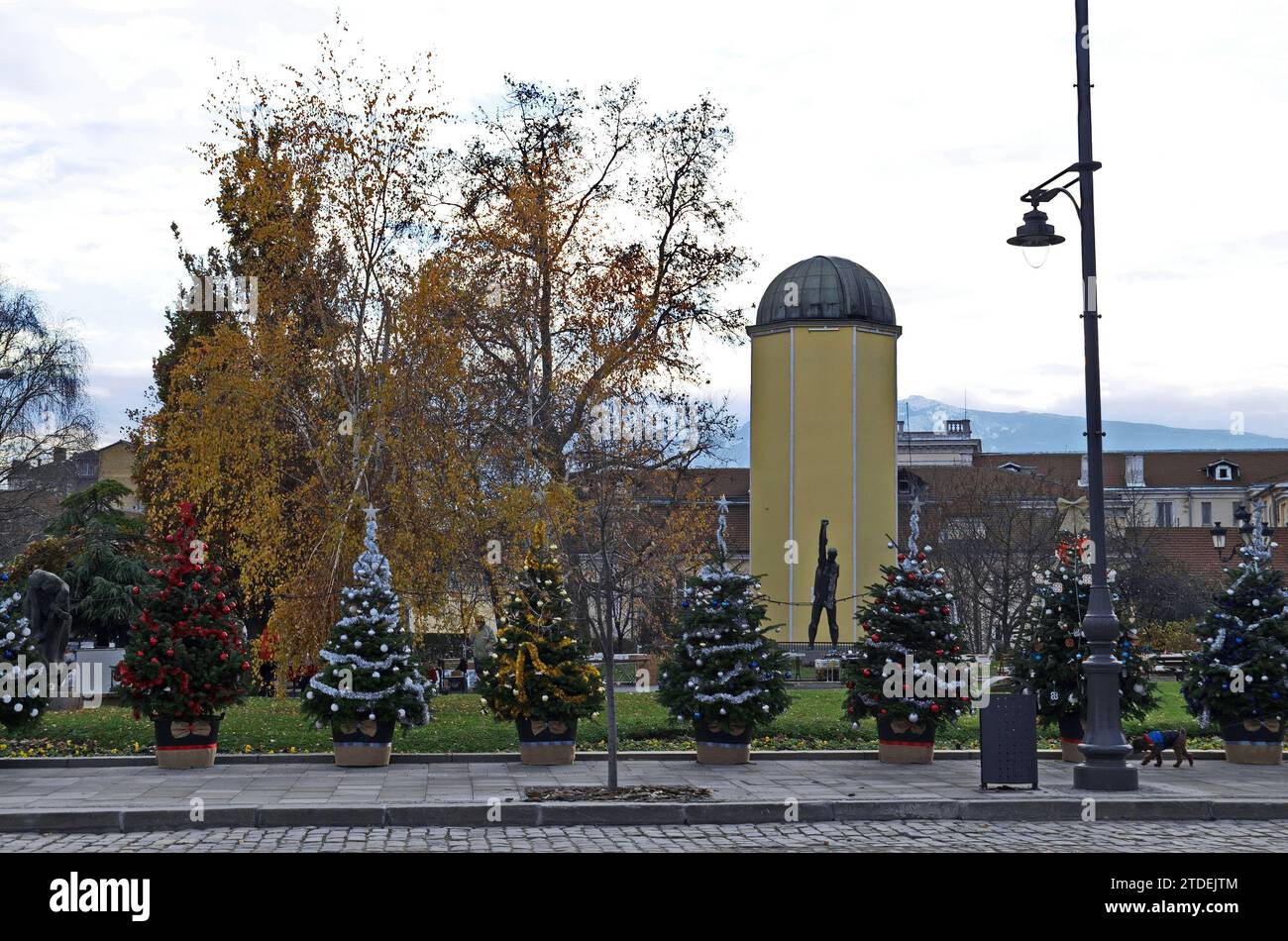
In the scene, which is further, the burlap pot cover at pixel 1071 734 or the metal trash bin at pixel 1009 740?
the burlap pot cover at pixel 1071 734

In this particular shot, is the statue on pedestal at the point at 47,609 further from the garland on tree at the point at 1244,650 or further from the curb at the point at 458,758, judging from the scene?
the garland on tree at the point at 1244,650

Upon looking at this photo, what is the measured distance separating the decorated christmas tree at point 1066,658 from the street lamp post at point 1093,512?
2578 millimetres

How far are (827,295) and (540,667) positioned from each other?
1347 inches

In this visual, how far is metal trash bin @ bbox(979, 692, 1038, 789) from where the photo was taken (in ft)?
50.0

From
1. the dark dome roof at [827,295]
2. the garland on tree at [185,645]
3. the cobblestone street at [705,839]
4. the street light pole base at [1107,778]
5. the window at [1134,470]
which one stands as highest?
the dark dome roof at [827,295]

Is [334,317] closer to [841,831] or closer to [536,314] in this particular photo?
[536,314]

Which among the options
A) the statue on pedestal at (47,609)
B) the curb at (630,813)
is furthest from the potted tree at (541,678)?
the statue on pedestal at (47,609)

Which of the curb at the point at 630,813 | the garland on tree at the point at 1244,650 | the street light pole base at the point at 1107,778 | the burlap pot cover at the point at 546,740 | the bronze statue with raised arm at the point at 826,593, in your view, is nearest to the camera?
the curb at the point at 630,813

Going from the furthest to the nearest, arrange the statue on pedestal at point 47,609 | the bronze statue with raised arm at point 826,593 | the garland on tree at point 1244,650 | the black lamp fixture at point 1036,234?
the bronze statue with raised arm at point 826,593 → the statue on pedestal at point 47,609 → the garland on tree at point 1244,650 → the black lamp fixture at point 1036,234

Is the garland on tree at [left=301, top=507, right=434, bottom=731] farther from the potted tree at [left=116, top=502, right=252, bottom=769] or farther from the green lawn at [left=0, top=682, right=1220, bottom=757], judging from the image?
the green lawn at [left=0, top=682, right=1220, bottom=757]

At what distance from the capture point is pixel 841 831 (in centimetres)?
1353

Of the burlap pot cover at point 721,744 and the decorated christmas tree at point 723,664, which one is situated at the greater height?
the decorated christmas tree at point 723,664

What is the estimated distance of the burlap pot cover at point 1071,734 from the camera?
62.8ft

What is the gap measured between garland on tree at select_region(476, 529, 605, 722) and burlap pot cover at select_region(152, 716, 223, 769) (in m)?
3.42
